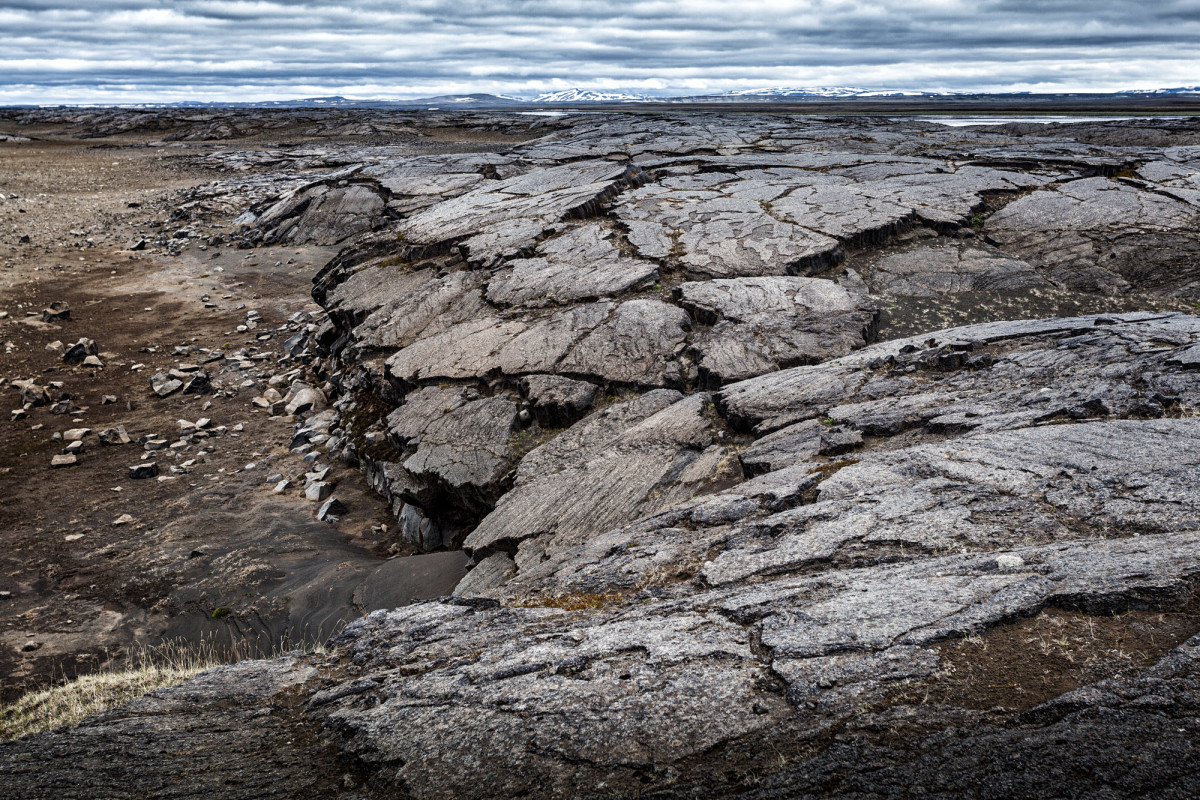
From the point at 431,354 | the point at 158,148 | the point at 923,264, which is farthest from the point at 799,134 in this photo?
the point at 158,148

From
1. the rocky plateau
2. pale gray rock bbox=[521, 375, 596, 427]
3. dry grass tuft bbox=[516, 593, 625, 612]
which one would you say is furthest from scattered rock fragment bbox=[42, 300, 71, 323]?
dry grass tuft bbox=[516, 593, 625, 612]

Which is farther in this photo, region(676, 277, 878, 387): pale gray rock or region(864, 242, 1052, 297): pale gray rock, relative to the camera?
region(864, 242, 1052, 297): pale gray rock

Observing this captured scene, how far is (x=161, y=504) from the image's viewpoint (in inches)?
294

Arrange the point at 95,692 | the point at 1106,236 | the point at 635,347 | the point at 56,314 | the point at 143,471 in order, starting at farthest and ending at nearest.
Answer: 1. the point at 56,314
2. the point at 1106,236
3. the point at 143,471
4. the point at 635,347
5. the point at 95,692

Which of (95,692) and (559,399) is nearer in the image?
(95,692)

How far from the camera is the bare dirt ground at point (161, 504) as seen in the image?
577 centimetres

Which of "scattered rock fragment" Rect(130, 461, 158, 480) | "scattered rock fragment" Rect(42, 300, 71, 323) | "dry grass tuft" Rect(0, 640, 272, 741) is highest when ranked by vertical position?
"scattered rock fragment" Rect(42, 300, 71, 323)

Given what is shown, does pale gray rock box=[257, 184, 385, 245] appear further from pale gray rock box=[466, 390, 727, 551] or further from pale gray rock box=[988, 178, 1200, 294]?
pale gray rock box=[988, 178, 1200, 294]

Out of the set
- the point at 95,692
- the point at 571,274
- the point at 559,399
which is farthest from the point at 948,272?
the point at 95,692

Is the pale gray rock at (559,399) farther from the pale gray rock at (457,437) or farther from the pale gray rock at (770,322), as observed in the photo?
the pale gray rock at (770,322)

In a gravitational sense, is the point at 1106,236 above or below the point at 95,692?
above

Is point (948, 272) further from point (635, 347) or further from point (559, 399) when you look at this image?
Answer: point (559, 399)

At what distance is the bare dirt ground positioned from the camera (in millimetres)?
5773

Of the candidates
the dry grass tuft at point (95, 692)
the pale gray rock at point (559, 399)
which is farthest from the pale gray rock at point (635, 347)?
the dry grass tuft at point (95, 692)
